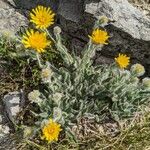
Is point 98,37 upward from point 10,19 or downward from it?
downward

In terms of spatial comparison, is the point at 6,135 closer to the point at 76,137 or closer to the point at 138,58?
the point at 76,137

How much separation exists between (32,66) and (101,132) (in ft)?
3.01

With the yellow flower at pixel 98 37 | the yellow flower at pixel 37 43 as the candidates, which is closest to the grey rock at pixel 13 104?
the yellow flower at pixel 37 43

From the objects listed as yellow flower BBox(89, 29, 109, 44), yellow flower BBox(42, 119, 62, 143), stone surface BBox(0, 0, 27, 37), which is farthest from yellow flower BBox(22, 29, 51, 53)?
stone surface BBox(0, 0, 27, 37)

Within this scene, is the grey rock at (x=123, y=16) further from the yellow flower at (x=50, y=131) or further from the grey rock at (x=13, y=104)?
the yellow flower at (x=50, y=131)

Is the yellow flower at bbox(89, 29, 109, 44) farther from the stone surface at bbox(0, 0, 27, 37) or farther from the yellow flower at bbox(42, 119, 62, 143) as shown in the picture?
the stone surface at bbox(0, 0, 27, 37)

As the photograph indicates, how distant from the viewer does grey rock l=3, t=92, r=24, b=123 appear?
453 centimetres

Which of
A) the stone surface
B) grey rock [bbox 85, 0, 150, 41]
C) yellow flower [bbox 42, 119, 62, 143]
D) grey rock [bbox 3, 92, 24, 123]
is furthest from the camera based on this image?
the stone surface

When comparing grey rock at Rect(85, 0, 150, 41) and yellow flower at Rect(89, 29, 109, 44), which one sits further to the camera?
grey rock at Rect(85, 0, 150, 41)

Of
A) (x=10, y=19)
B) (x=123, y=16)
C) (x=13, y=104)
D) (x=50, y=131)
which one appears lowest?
(x=50, y=131)

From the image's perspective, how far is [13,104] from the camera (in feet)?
15.0

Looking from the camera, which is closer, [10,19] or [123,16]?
[123,16]

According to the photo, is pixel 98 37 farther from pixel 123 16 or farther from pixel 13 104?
pixel 13 104

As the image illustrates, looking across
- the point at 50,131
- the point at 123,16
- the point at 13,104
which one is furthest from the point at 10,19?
the point at 50,131
